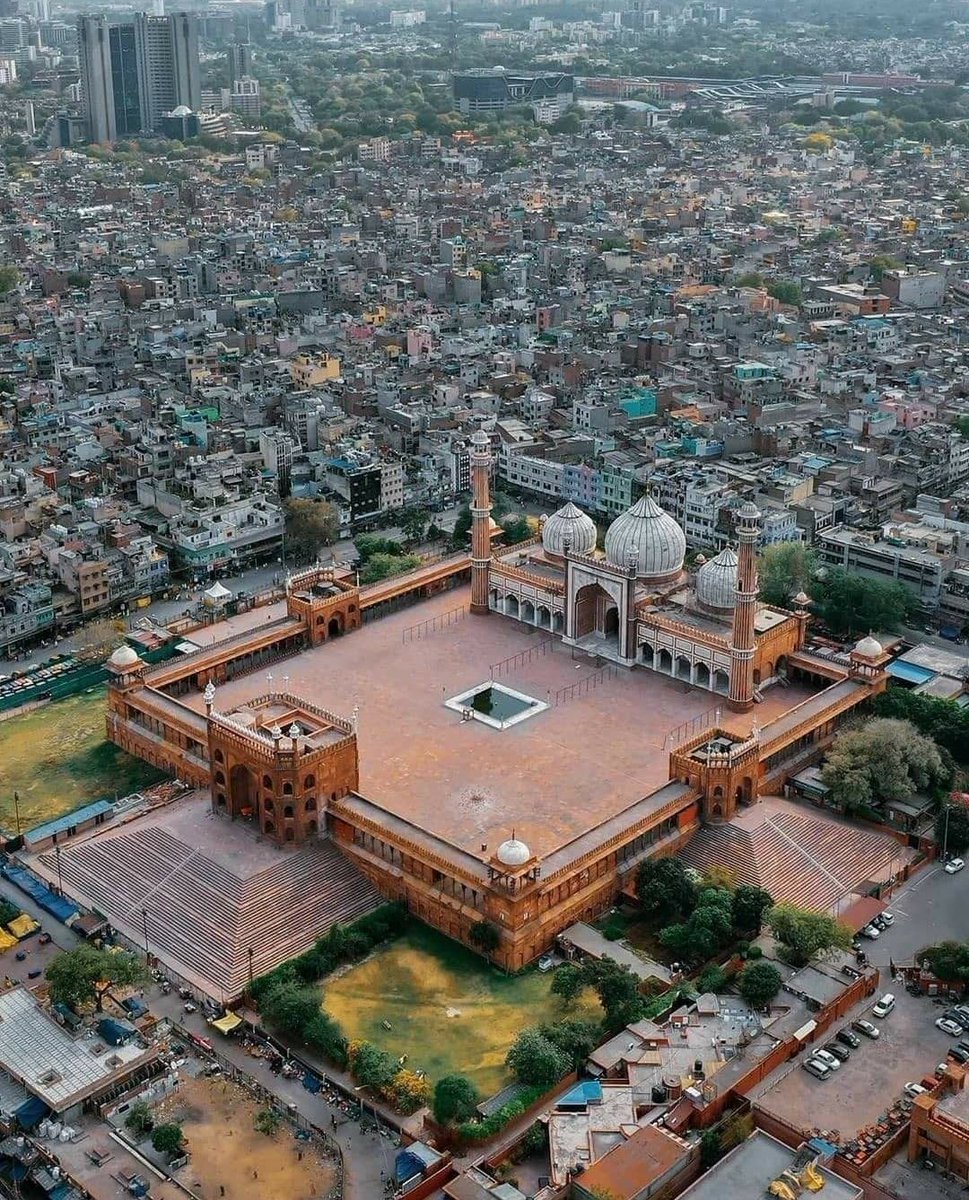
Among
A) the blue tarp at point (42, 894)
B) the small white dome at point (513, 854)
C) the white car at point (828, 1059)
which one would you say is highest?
the small white dome at point (513, 854)

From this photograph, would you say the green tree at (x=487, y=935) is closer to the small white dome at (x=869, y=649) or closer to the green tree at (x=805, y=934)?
the green tree at (x=805, y=934)

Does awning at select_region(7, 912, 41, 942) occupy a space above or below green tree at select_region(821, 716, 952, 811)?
below

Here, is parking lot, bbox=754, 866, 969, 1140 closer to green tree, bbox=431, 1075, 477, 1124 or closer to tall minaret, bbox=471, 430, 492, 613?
green tree, bbox=431, 1075, 477, 1124

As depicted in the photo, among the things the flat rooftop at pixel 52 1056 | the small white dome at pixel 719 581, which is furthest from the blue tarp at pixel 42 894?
the small white dome at pixel 719 581

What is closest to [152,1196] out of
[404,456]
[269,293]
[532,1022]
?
[532,1022]

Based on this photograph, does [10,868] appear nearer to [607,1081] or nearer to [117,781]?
[117,781]

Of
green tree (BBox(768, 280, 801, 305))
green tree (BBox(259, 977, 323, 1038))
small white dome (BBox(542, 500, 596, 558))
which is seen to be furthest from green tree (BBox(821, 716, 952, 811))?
green tree (BBox(768, 280, 801, 305))
